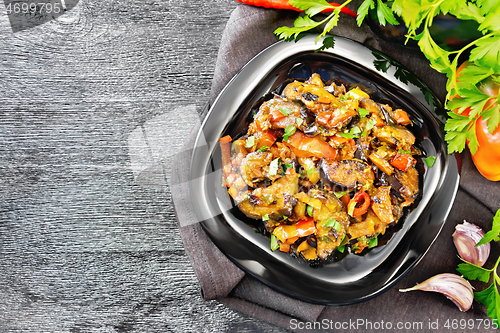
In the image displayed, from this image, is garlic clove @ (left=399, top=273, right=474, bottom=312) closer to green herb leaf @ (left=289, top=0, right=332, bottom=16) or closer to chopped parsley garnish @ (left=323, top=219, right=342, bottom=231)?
chopped parsley garnish @ (left=323, top=219, right=342, bottom=231)

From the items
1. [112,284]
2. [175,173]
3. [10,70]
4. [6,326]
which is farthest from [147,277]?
[10,70]

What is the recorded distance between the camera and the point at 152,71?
1611 millimetres

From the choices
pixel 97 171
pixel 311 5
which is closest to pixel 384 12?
pixel 311 5

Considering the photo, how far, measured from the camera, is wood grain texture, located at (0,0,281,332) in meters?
1.61

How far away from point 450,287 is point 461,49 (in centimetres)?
106

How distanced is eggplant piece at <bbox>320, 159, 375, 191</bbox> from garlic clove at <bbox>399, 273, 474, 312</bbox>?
661 mm

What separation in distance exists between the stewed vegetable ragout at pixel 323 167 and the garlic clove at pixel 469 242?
40 cm

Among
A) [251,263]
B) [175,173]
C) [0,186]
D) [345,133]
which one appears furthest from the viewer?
[0,186]

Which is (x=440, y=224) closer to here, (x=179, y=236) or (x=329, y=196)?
(x=329, y=196)

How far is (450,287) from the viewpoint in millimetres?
1406

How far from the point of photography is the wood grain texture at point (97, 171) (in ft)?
5.28

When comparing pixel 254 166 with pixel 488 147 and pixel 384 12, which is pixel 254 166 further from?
pixel 488 147

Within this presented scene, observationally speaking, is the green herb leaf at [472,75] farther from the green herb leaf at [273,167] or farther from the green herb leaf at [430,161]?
the green herb leaf at [273,167]

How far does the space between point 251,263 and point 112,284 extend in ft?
3.07
